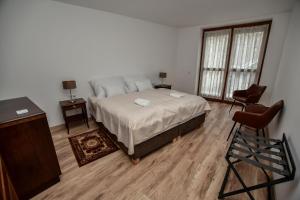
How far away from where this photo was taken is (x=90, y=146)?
7.84 feet

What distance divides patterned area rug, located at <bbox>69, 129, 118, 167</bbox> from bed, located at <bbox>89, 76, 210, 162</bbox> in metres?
0.20

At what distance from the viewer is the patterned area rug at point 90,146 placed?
213 centimetres

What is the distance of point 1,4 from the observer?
2.15 metres

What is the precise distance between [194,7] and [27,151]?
379cm

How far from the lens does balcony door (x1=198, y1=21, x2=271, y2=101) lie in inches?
155

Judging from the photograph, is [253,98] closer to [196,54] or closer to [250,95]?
[250,95]

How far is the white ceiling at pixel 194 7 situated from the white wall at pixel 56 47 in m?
0.33

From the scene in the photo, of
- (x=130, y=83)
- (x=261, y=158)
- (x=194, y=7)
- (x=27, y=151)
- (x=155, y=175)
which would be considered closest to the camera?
(x=261, y=158)

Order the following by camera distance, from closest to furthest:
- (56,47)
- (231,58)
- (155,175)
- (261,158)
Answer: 1. (261,158)
2. (155,175)
3. (56,47)
4. (231,58)

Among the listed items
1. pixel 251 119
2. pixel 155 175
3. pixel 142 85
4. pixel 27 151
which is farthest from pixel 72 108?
pixel 251 119

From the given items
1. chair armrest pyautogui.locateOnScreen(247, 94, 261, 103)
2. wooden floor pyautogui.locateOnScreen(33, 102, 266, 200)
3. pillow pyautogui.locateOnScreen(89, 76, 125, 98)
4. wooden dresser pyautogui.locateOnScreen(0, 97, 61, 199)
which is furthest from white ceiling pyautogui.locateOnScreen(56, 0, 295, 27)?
wooden floor pyautogui.locateOnScreen(33, 102, 266, 200)

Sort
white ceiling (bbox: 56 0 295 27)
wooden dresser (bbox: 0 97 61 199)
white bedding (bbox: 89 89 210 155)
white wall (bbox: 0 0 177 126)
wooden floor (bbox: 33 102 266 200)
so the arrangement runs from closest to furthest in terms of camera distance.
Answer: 1. wooden dresser (bbox: 0 97 61 199)
2. wooden floor (bbox: 33 102 266 200)
3. white bedding (bbox: 89 89 210 155)
4. white wall (bbox: 0 0 177 126)
5. white ceiling (bbox: 56 0 295 27)

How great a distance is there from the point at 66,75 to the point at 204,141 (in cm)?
318

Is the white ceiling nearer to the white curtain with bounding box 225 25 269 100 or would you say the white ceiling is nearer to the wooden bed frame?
the white curtain with bounding box 225 25 269 100
